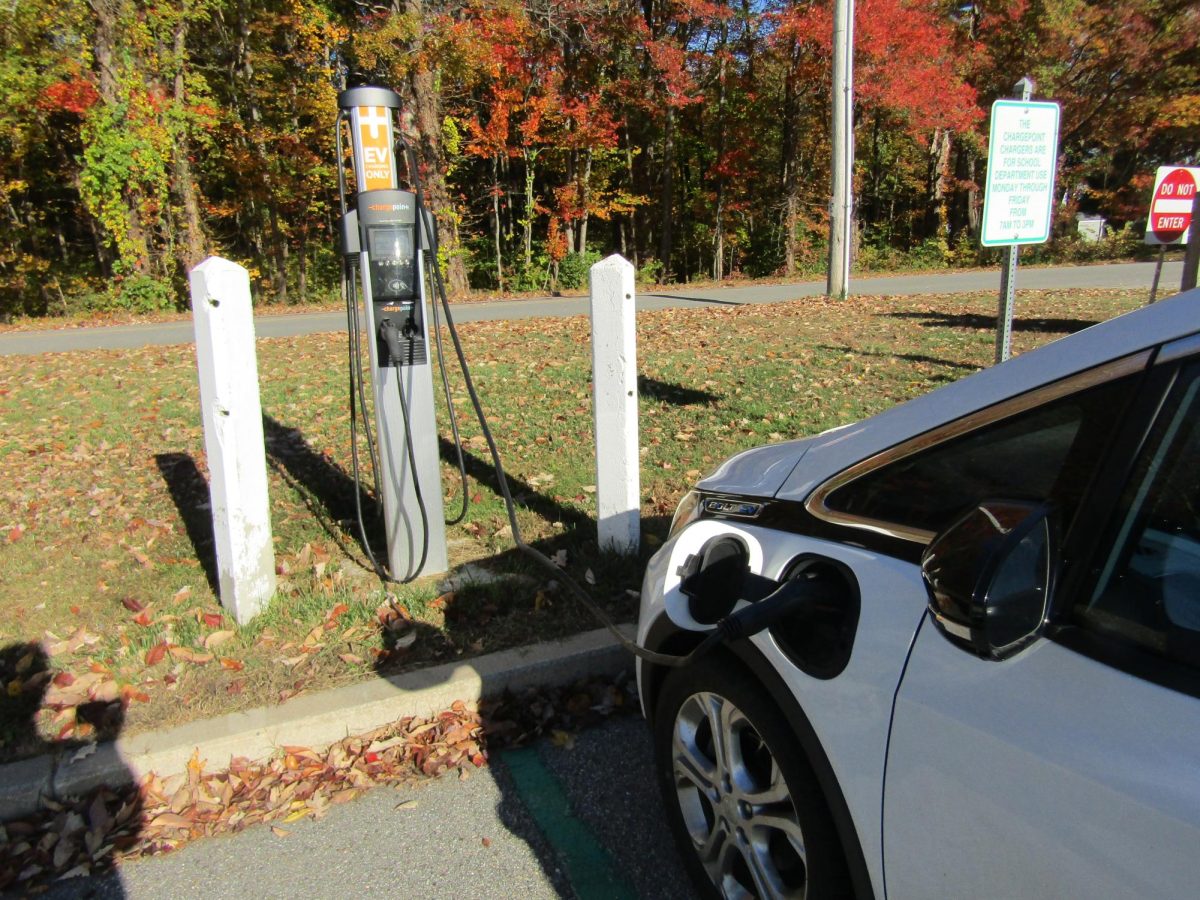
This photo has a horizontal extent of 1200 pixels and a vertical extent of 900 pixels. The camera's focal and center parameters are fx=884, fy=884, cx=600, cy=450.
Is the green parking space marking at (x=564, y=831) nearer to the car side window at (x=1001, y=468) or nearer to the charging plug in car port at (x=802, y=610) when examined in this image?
the charging plug in car port at (x=802, y=610)

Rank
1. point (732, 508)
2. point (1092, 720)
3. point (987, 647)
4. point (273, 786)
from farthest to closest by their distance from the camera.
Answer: point (273, 786) → point (732, 508) → point (987, 647) → point (1092, 720)

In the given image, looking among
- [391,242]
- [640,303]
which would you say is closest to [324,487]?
[391,242]

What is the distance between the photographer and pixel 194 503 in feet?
18.8

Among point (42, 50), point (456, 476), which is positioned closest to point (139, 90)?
point (42, 50)

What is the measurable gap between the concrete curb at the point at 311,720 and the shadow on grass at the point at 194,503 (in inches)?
46.1

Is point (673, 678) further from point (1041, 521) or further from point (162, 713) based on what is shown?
point (162, 713)

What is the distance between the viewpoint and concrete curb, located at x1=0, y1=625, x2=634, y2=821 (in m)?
3.09

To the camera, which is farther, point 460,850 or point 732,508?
point 460,850

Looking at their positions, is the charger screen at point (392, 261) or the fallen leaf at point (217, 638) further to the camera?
the charger screen at point (392, 261)

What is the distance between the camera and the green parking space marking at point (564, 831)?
→ 2.66 metres

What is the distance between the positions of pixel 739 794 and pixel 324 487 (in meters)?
4.35

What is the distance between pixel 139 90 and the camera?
21.8m

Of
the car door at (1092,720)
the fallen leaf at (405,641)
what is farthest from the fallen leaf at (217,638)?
the car door at (1092,720)

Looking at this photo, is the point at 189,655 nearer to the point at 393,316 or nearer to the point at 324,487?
the point at 393,316
